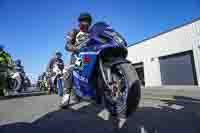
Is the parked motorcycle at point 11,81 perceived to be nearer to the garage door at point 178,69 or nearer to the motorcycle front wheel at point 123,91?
the motorcycle front wheel at point 123,91

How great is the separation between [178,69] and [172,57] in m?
1.76

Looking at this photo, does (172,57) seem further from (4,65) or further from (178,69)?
(4,65)

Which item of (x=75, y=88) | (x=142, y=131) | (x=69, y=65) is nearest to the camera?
(x=142, y=131)

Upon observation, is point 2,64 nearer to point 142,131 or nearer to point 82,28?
point 82,28

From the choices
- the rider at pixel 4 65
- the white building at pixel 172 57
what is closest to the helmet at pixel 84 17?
the rider at pixel 4 65

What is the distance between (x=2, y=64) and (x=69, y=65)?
16.8 feet

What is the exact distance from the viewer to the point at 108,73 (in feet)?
8.11

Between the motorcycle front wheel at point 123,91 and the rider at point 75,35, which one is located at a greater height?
the rider at point 75,35

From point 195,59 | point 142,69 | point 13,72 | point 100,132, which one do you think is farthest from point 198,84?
point 100,132

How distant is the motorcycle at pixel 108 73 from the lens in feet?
7.08

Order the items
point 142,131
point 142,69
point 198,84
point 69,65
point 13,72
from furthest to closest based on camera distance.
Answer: point 142,69 < point 198,84 < point 13,72 < point 69,65 < point 142,131

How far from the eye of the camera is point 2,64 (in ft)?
24.1

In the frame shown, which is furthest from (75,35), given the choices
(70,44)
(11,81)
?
→ (11,81)

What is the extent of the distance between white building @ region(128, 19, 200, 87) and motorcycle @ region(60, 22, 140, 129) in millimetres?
17058
